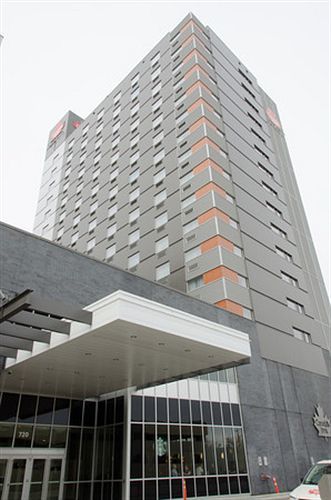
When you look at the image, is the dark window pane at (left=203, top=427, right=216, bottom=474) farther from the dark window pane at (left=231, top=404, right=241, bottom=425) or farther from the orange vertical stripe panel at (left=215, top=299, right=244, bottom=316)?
the orange vertical stripe panel at (left=215, top=299, right=244, bottom=316)

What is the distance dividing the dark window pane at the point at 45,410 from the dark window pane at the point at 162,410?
18.1 feet

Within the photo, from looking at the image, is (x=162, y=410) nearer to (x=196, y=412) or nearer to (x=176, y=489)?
(x=196, y=412)

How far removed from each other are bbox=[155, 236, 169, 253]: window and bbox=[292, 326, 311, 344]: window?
12.9 metres

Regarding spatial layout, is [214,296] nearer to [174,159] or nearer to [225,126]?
[174,159]

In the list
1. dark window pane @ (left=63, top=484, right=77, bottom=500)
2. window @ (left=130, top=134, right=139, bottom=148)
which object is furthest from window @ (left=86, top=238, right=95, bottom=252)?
dark window pane @ (left=63, top=484, right=77, bottom=500)

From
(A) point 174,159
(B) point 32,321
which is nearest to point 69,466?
(B) point 32,321

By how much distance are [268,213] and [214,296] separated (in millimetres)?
14196

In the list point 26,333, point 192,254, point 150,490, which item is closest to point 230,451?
point 150,490

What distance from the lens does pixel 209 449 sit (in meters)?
21.1

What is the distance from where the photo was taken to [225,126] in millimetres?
38781

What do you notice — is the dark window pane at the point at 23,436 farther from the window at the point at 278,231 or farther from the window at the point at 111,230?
the window at the point at 278,231

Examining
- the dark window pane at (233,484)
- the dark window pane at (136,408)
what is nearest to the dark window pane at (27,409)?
the dark window pane at (136,408)

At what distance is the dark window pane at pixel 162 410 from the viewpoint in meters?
19.8

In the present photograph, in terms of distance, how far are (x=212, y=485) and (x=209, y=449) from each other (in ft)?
5.62
